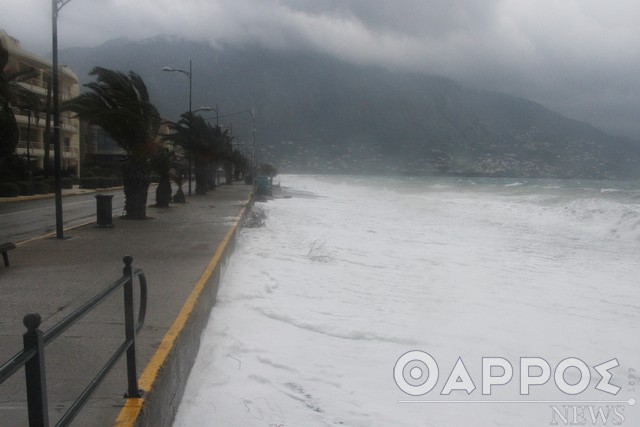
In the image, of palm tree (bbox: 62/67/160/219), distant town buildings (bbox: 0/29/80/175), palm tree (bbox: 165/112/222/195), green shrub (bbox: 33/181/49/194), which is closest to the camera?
palm tree (bbox: 62/67/160/219)

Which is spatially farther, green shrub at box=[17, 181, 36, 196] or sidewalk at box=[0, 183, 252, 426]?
green shrub at box=[17, 181, 36, 196]

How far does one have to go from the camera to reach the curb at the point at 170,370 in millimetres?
3482

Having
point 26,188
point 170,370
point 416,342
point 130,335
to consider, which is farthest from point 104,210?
point 26,188

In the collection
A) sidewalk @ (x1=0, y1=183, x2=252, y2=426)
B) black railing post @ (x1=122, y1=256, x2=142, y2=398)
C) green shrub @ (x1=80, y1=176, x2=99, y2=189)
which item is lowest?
green shrub @ (x1=80, y1=176, x2=99, y2=189)

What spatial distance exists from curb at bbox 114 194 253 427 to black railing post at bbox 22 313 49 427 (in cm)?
120

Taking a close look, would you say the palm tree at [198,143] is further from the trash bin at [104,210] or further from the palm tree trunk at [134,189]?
the trash bin at [104,210]

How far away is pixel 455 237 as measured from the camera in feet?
60.8

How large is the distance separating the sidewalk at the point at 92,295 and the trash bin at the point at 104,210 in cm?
36

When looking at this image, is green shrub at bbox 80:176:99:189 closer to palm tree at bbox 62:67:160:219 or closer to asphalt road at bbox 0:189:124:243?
asphalt road at bbox 0:189:124:243

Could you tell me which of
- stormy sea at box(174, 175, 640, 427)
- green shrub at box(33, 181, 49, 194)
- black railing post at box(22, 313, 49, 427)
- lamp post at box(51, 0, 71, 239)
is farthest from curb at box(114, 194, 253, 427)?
green shrub at box(33, 181, 49, 194)

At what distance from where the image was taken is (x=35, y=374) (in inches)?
80.0

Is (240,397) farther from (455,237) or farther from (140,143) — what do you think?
(455,237)

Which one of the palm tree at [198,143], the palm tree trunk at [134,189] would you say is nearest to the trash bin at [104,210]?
the palm tree trunk at [134,189]

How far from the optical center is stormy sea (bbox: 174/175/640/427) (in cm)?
484
